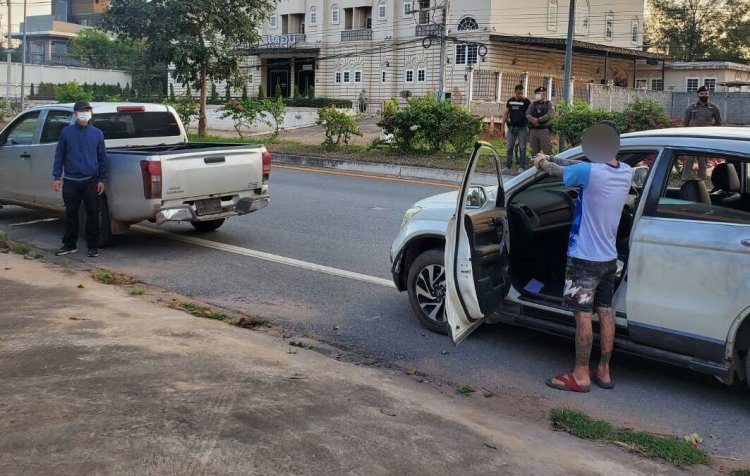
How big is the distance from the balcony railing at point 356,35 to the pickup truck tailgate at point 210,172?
176ft

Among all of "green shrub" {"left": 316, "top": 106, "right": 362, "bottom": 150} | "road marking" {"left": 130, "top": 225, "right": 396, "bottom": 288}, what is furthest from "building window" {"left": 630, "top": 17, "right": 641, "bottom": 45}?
"road marking" {"left": 130, "top": 225, "right": 396, "bottom": 288}

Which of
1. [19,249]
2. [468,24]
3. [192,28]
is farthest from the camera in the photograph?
[468,24]

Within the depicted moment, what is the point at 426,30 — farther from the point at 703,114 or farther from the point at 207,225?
the point at 207,225

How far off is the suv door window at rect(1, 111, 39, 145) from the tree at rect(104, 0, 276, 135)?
17.0 meters

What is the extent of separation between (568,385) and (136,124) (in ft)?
24.1

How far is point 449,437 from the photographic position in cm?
411

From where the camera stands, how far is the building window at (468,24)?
53.4 meters

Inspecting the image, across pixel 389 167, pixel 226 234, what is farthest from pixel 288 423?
pixel 389 167

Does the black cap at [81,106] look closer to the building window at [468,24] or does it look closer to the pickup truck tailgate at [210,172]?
the pickup truck tailgate at [210,172]

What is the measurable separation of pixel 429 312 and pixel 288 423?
7.71 ft

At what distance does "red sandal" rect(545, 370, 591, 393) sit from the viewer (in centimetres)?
511

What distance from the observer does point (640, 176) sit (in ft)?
17.5

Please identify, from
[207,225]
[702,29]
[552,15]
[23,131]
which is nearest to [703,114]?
[207,225]

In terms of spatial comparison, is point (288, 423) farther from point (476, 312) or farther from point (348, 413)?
point (476, 312)
